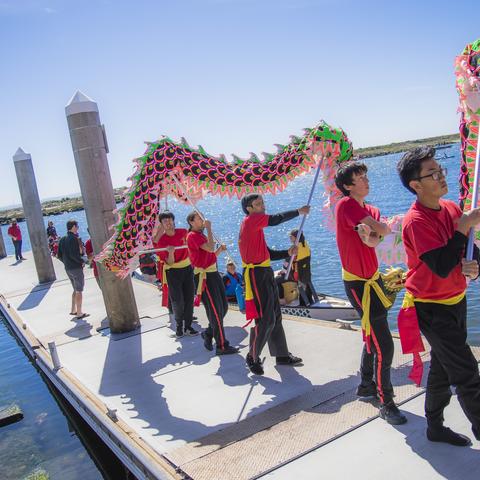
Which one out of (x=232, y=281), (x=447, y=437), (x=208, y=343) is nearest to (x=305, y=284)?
(x=232, y=281)

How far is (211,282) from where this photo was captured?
262 inches

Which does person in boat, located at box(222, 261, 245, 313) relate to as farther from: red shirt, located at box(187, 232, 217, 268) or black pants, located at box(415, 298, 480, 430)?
black pants, located at box(415, 298, 480, 430)

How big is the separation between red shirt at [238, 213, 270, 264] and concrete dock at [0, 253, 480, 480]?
4.16 ft

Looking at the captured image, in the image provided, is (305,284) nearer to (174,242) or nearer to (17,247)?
(174,242)

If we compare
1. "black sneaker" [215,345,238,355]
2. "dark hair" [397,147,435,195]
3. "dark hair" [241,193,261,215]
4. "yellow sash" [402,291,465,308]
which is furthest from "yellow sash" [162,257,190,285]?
"dark hair" [397,147,435,195]

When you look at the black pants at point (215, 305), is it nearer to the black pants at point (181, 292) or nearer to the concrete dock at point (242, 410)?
the concrete dock at point (242, 410)

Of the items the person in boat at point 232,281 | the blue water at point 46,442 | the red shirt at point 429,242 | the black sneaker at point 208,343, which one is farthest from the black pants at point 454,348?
the person in boat at point 232,281

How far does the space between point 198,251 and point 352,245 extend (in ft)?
9.23

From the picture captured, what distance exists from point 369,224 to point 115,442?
3022 mm

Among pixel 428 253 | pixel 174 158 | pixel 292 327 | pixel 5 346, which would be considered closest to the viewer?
pixel 428 253

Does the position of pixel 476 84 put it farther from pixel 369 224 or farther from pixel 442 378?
pixel 442 378

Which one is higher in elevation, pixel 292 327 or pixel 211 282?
pixel 211 282

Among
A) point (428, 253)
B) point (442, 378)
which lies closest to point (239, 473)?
point (442, 378)

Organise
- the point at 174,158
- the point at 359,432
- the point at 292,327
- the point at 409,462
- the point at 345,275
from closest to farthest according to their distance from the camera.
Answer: the point at 409,462, the point at 359,432, the point at 345,275, the point at 174,158, the point at 292,327
